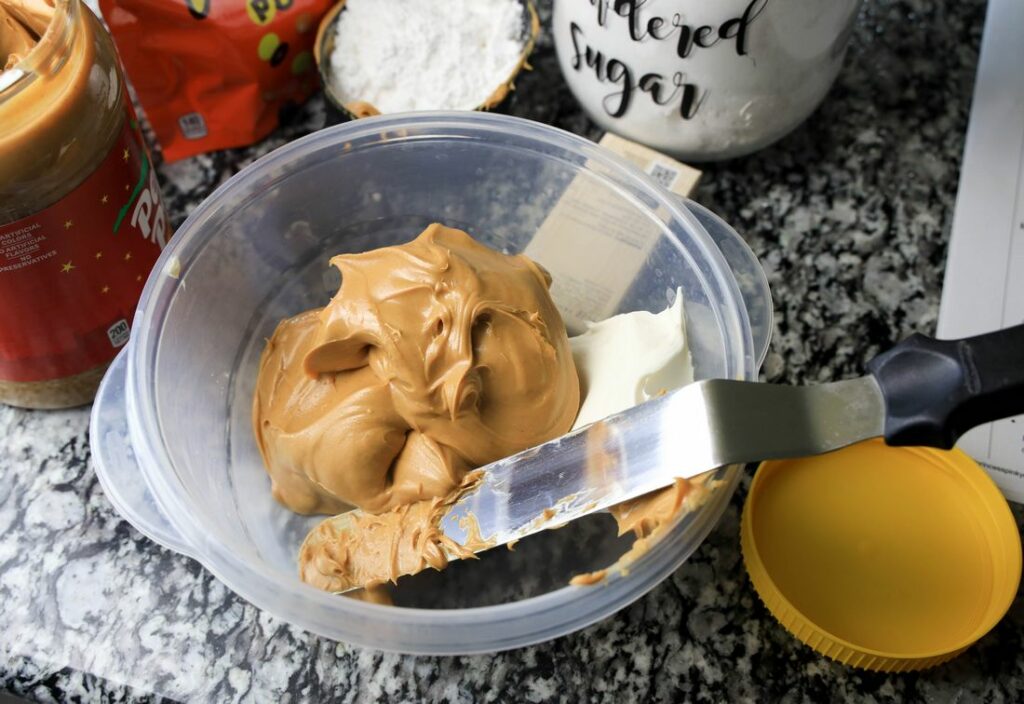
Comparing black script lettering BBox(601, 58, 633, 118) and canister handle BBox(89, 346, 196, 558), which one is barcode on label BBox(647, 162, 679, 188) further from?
canister handle BBox(89, 346, 196, 558)

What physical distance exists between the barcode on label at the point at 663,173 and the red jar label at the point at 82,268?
1.51 feet

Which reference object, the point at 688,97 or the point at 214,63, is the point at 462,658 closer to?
the point at 688,97

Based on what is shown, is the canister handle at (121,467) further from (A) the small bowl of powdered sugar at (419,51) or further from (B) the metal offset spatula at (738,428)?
(A) the small bowl of powdered sugar at (419,51)

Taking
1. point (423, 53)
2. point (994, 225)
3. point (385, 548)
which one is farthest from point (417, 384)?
point (994, 225)

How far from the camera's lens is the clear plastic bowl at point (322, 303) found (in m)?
0.63

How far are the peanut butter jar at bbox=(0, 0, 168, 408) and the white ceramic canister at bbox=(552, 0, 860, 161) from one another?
42 centimetres

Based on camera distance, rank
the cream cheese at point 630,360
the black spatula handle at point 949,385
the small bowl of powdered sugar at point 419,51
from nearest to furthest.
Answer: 1. the black spatula handle at point 949,385
2. the cream cheese at point 630,360
3. the small bowl of powdered sugar at point 419,51

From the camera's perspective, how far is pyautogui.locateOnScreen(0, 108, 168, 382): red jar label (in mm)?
715

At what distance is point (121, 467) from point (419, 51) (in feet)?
1.78

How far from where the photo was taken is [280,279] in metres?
0.89

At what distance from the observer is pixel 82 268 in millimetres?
757

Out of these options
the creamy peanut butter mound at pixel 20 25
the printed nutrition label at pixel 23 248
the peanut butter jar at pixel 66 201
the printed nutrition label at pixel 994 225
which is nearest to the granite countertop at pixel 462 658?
the printed nutrition label at pixel 994 225

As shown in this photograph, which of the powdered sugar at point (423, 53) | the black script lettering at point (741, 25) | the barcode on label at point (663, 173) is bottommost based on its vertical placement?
the barcode on label at point (663, 173)

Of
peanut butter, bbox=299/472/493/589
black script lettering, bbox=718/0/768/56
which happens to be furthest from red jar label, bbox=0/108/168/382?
black script lettering, bbox=718/0/768/56
